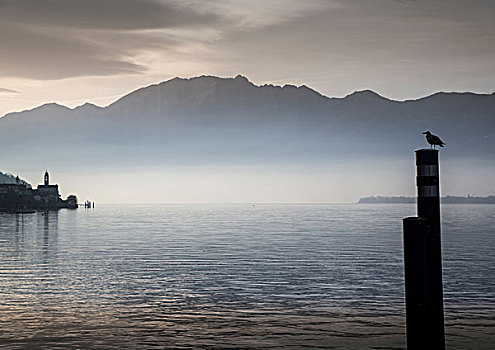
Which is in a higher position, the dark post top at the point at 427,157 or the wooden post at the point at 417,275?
the dark post top at the point at 427,157

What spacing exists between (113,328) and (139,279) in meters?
16.7

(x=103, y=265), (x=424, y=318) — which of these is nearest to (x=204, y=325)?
(x=424, y=318)

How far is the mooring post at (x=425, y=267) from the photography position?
1173 centimetres

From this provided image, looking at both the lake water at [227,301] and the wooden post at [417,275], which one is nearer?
the wooden post at [417,275]

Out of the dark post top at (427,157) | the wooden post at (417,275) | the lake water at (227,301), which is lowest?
the lake water at (227,301)

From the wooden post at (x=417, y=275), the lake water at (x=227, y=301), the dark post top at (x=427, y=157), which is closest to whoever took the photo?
the wooden post at (x=417, y=275)

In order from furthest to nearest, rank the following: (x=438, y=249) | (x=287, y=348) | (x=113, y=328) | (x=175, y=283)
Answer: (x=175, y=283)
(x=113, y=328)
(x=287, y=348)
(x=438, y=249)

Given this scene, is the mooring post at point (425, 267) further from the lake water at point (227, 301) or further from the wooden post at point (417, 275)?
the lake water at point (227, 301)

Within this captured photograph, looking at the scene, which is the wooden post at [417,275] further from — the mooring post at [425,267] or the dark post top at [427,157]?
the dark post top at [427,157]

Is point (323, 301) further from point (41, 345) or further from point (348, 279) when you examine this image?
point (41, 345)

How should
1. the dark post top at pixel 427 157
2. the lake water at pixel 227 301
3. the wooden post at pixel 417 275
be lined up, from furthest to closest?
the lake water at pixel 227 301 → the dark post top at pixel 427 157 → the wooden post at pixel 417 275

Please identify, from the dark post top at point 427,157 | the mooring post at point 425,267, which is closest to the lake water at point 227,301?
the mooring post at point 425,267

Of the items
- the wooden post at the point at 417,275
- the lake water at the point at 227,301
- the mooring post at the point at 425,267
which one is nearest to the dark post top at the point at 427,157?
the mooring post at the point at 425,267

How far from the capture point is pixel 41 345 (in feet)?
63.8
